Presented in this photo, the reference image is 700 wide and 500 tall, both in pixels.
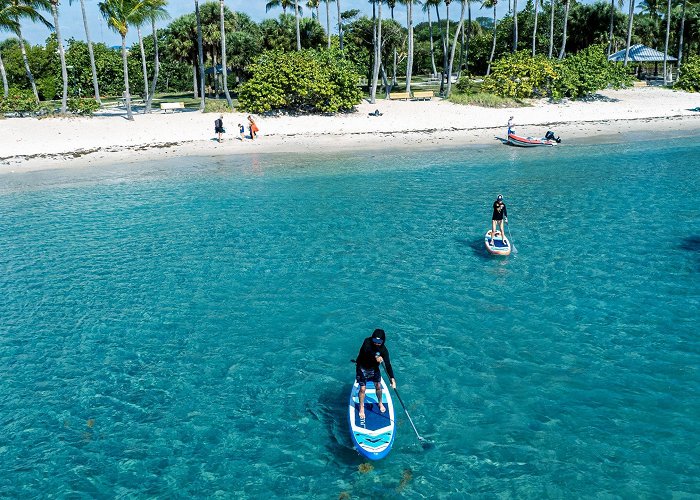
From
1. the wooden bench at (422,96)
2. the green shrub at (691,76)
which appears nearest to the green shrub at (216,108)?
the wooden bench at (422,96)

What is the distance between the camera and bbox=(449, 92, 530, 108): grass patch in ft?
166

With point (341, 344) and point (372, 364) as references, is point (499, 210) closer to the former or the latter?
point (341, 344)

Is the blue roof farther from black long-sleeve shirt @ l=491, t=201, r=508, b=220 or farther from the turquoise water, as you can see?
black long-sleeve shirt @ l=491, t=201, r=508, b=220

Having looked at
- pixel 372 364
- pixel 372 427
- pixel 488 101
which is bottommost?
pixel 372 427

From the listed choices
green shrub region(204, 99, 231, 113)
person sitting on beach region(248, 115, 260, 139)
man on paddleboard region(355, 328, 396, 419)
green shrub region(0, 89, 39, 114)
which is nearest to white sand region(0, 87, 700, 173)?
person sitting on beach region(248, 115, 260, 139)

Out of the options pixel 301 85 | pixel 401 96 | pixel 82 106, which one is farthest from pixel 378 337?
pixel 401 96

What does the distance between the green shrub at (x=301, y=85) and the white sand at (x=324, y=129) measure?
1.33 metres

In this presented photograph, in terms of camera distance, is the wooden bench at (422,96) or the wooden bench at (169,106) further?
the wooden bench at (422,96)

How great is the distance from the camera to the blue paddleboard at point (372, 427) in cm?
923

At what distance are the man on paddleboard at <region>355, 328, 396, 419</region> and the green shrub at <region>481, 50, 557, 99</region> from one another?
47.9m

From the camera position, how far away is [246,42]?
59125mm

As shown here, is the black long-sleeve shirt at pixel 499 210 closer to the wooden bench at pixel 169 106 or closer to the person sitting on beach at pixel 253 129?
the person sitting on beach at pixel 253 129

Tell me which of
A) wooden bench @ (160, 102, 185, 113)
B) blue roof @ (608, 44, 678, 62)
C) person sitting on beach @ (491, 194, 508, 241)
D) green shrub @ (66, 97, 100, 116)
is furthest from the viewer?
blue roof @ (608, 44, 678, 62)

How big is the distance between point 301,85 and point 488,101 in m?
17.6
